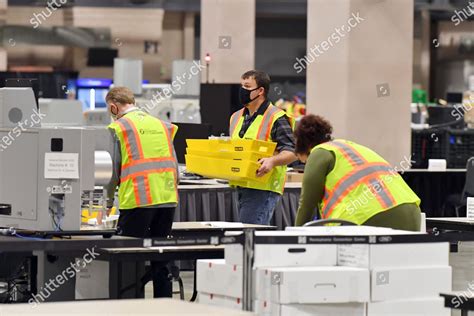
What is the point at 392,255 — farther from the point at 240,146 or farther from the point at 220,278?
the point at 240,146

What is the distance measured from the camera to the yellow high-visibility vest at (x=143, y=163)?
810 cm

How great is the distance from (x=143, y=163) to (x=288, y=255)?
2737 mm

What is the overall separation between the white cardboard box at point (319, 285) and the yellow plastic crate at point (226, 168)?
10.8ft

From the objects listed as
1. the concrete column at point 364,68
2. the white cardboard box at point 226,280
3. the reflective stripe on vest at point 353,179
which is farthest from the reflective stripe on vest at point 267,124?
the concrete column at point 364,68

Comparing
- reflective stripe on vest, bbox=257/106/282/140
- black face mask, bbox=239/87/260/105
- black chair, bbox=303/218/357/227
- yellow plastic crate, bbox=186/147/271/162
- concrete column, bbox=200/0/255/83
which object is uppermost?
concrete column, bbox=200/0/255/83

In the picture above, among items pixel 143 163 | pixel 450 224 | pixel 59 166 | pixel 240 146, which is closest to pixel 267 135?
pixel 240 146

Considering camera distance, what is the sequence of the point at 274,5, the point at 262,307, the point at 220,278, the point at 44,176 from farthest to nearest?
the point at 274,5, the point at 44,176, the point at 220,278, the point at 262,307

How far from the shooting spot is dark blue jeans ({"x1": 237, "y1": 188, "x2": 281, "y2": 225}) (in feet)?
29.1

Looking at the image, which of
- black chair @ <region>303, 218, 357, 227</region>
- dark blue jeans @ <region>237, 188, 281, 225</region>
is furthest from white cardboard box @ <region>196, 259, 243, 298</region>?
dark blue jeans @ <region>237, 188, 281, 225</region>

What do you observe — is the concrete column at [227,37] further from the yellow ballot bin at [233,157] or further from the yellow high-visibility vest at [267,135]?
the yellow high-visibility vest at [267,135]

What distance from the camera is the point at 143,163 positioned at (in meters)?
8.20

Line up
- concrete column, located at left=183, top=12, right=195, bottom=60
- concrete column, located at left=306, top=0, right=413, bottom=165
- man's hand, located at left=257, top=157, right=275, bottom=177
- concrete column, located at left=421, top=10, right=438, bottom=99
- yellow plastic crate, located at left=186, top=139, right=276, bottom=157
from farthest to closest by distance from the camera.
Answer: concrete column, located at left=421, top=10, right=438, bottom=99 → concrete column, located at left=183, top=12, right=195, bottom=60 → concrete column, located at left=306, top=0, right=413, bottom=165 → yellow plastic crate, located at left=186, top=139, right=276, bottom=157 → man's hand, located at left=257, top=157, right=275, bottom=177

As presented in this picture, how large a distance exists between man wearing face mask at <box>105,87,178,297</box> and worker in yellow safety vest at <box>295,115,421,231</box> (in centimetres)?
137

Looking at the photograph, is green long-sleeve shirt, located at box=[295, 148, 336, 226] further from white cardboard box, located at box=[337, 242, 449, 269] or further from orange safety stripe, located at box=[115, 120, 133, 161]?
orange safety stripe, located at box=[115, 120, 133, 161]
